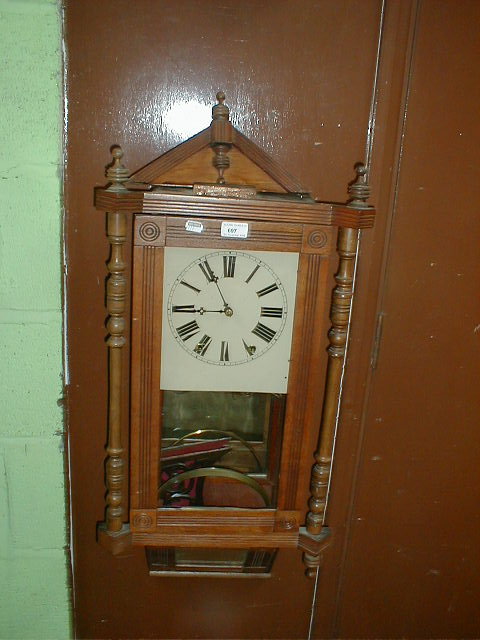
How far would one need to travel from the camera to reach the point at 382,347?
120 centimetres

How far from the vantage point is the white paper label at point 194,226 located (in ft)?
3.19

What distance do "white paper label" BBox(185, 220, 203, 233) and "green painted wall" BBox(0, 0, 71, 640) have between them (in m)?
0.26

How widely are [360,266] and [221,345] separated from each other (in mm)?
348

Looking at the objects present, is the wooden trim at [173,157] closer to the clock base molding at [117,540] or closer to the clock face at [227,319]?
the clock face at [227,319]

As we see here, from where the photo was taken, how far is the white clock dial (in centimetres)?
102

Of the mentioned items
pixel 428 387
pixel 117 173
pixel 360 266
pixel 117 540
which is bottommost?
pixel 117 540

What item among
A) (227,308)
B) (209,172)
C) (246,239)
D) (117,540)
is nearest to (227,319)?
(227,308)

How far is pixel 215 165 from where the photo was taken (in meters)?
1.03

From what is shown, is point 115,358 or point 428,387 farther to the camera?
point 428,387

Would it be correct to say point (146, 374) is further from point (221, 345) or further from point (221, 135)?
point (221, 135)

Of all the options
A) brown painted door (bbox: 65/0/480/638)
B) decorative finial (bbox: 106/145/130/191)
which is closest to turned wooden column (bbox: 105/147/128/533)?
decorative finial (bbox: 106/145/130/191)

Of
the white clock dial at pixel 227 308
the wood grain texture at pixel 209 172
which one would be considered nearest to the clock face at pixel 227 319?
the white clock dial at pixel 227 308

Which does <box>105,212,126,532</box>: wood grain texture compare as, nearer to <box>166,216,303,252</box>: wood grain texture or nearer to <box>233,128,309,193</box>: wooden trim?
<box>166,216,303,252</box>: wood grain texture

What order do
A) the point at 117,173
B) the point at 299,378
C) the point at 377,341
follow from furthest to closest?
the point at 377,341
the point at 299,378
the point at 117,173
